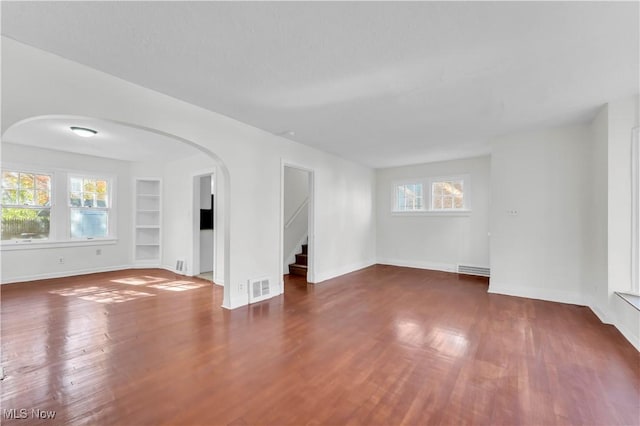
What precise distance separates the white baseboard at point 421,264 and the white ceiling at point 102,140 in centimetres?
527

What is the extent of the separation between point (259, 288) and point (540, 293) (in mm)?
4259

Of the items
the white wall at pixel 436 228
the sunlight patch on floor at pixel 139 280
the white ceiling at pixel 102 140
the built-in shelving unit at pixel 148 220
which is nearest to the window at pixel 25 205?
the white ceiling at pixel 102 140

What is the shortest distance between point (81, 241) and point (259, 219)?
457cm

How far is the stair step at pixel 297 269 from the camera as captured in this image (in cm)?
A: 589

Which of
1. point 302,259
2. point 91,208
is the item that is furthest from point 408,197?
point 91,208

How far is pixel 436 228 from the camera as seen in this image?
641cm

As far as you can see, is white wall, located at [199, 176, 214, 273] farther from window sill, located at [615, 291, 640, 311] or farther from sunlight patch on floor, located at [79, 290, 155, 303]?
window sill, located at [615, 291, 640, 311]

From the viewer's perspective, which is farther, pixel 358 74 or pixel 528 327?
pixel 528 327

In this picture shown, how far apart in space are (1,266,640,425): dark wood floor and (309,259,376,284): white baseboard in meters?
1.19

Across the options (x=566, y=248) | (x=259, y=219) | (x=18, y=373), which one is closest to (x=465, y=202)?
(x=566, y=248)

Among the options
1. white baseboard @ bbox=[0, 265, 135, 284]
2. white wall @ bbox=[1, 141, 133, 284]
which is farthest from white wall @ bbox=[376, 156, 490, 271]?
white baseboard @ bbox=[0, 265, 135, 284]

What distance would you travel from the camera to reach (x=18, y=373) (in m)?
2.15

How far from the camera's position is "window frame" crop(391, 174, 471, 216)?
19.9 feet

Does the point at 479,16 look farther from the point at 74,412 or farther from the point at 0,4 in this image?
the point at 74,412
